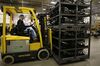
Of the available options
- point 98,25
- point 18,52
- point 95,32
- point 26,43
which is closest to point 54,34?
point 26,43

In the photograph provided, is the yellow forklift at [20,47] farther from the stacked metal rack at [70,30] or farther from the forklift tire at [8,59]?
the stacked metal rack at [70,30]

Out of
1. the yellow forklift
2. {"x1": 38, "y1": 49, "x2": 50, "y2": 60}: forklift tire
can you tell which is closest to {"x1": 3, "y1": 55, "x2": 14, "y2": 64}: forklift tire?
the yellow forklift

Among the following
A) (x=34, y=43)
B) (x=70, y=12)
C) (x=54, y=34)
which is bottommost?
(x=34, y=43)

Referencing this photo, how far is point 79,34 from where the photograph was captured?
174 inches

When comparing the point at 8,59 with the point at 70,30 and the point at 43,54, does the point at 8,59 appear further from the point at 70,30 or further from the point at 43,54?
the point at 70,30

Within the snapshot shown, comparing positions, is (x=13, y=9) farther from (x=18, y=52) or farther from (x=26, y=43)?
(x=18, y=52)

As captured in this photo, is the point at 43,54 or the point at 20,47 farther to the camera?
the point at 43,54

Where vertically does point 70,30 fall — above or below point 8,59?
above

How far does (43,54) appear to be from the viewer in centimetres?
454

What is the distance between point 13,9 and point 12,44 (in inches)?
53.2

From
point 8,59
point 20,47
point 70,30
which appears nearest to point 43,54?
point 20,47

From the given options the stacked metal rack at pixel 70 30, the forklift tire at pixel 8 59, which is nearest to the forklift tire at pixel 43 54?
the stacked metal rack at pixel 70 30

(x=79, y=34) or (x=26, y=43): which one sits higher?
(x=79, y=34)

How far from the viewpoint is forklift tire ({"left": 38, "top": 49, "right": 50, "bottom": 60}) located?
14.7 ft
